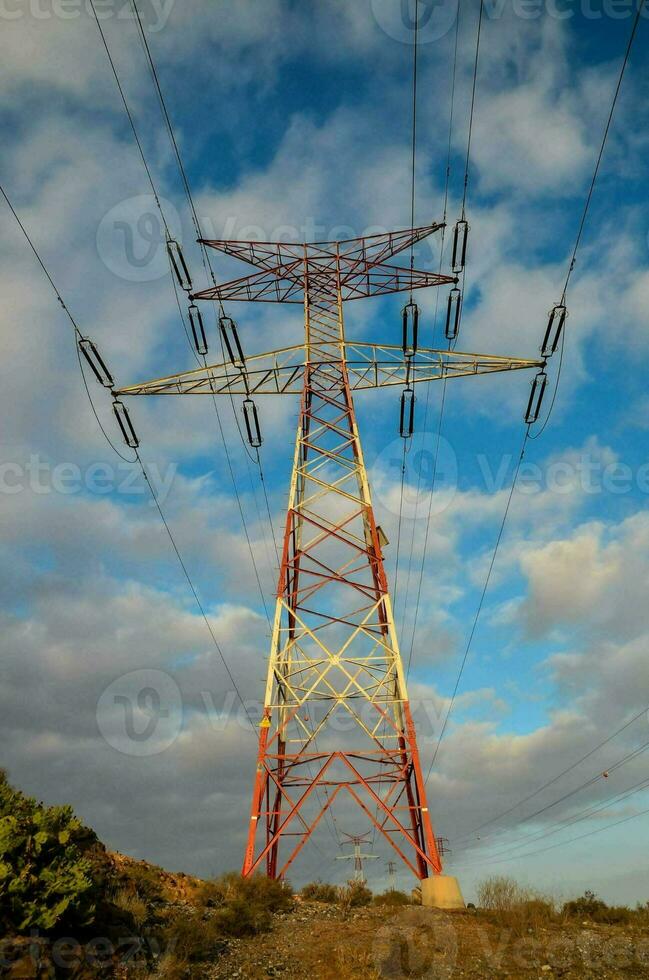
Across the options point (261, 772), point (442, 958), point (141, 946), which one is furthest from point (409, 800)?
point (141, 946)

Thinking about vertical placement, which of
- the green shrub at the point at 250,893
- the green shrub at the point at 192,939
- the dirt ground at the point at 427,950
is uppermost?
the green shrub at the point at 250,893

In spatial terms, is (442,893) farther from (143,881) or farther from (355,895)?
(143,881)

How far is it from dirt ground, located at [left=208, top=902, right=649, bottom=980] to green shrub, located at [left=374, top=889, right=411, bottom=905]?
2.46 meters

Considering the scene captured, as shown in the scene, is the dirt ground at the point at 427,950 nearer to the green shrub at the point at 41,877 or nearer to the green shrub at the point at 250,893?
the green shrub at the point at 250,893

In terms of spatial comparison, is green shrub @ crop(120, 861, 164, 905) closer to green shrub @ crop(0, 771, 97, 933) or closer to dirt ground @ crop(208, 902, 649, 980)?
dirt ground @ crop(208, 902, 649, 980)

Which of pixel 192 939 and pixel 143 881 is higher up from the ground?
pixel 143 881

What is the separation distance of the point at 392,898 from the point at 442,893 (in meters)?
2.37

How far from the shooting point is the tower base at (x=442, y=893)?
1820 centimetres

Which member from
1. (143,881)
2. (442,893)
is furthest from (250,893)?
(442,893)

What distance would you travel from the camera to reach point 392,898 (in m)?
20.0

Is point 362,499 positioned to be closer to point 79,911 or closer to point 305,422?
point 305,422

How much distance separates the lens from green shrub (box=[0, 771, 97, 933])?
37.8 feet

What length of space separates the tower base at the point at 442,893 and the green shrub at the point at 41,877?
931cm

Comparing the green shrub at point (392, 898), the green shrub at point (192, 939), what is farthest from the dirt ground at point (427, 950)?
the green shrub at point (392, 898)
